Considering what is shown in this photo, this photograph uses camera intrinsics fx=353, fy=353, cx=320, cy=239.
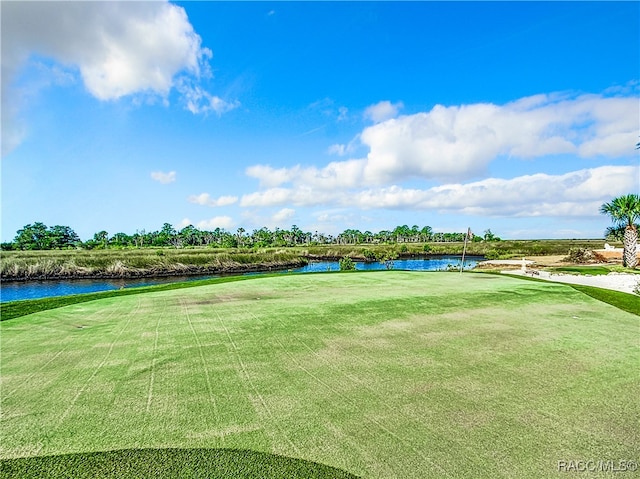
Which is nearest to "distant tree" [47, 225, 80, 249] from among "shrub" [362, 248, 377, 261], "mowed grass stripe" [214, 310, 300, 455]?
"shrub" [362, 248, 377, 261]

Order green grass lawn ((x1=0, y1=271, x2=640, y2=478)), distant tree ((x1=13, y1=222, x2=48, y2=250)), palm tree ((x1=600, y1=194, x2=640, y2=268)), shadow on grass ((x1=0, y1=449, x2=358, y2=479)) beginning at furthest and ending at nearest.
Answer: distant tree ((x1=13, y1=222, x2=48, y2=250)), palm tree ((x1=600, y1=194, x2=640, y2=268)), green grass lawn ((x1=0, y1=271, x2=640, y2=478)), shadow on grass ((x1=0, y1=449, x2=358, y2=479))

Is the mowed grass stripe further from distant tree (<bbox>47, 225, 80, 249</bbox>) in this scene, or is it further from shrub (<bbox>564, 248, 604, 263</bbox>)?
distant tree (<bbox>47, 225, 80, 249</bbox>)

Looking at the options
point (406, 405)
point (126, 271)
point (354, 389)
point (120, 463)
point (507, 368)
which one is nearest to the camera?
point (120, 463)

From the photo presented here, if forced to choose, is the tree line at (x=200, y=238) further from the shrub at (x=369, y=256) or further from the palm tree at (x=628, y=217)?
the palm tree at (x=628, y=217)

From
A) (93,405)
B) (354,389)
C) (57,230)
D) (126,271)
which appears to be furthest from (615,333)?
(57,230)

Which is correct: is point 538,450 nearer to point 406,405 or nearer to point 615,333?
point 406,405
